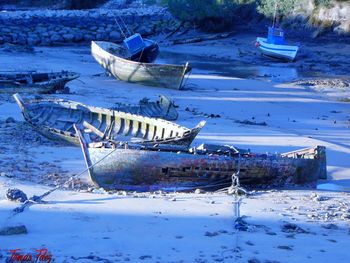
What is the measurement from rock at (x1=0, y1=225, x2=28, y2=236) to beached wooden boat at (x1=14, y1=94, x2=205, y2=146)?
4277 mm

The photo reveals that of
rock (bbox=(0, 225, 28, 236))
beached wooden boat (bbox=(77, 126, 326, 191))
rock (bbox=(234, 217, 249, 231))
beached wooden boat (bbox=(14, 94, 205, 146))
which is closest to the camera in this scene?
rock (bbox=(0, 225, 28, 236))

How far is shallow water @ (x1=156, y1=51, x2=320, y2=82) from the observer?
28.2m

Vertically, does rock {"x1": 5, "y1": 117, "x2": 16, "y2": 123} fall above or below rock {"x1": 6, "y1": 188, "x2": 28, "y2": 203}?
below

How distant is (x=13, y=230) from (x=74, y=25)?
38954 millimetres

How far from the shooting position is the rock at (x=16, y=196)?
7.90 meters

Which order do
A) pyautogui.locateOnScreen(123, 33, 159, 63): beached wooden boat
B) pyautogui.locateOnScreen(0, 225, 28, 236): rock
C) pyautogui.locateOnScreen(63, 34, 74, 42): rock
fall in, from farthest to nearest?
pyautogui.locateOnScreen(63, 34, 74, 42): rock → pyautogui.locateOnScreen(123, 33, 159, 63): beached wooden boat → pyautogui.locateOnScreen(0, 225, 28, 236): rock

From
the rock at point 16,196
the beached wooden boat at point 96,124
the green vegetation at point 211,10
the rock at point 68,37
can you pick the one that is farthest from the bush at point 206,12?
the rock at point 16,196

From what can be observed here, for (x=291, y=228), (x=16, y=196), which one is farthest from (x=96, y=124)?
(x=291, y=228)

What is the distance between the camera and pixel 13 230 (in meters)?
6.55

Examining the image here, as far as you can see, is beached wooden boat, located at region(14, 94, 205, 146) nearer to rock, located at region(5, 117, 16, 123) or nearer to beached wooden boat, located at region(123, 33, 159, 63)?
rock, located at region(5, 117, 16, 123)

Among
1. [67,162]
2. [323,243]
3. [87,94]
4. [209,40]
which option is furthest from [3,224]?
[209,40]

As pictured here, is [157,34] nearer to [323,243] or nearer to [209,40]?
[209,40]

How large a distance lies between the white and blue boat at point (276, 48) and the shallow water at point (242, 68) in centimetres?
37

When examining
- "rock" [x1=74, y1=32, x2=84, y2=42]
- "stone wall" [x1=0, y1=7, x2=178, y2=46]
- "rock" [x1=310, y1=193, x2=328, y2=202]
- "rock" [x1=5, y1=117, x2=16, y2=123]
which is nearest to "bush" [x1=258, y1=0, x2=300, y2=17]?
"stone wall" [x1=0, y1=7, x2=178, y2=46]
